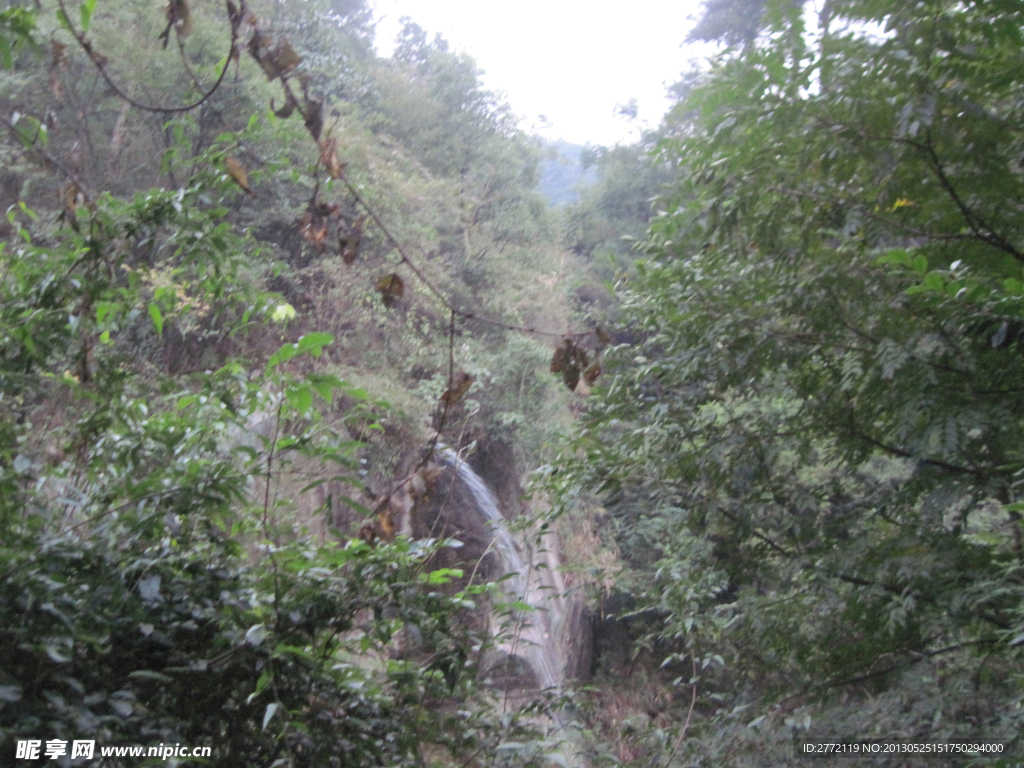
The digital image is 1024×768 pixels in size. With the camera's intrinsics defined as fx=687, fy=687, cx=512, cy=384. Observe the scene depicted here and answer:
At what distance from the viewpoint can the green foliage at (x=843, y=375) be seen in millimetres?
2340

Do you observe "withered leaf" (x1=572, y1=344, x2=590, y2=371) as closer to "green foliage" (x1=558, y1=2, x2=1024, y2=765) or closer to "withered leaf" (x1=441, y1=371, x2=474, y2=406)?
"withered leaf" (x1=441, y1=371, x2=474, y2=406)

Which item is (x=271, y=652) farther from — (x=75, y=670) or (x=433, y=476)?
(x=433, y=476)

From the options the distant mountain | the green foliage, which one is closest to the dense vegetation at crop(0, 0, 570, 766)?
the green foliage

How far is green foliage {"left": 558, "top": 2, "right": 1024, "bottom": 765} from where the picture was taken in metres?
2.34

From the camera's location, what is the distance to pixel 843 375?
2.55 meters

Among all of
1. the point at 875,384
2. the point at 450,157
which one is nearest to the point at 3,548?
the point at 875,384

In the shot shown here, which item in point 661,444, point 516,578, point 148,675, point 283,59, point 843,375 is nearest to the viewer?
point 148,675

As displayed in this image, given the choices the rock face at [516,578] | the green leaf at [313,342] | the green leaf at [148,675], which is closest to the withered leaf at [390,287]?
the green leaf at [313,342]

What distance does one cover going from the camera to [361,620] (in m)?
2.37

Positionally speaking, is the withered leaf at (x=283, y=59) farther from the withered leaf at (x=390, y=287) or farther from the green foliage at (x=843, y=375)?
the green foliage at (x=843, y=375)

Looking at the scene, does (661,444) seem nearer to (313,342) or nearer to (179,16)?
(313,342)

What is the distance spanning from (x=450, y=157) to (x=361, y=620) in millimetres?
10676

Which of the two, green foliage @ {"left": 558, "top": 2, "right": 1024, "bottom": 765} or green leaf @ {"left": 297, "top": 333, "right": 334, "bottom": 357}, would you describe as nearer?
green leaf @ {"left": 297, "top": 333, "right": 334, "bottom": 357}

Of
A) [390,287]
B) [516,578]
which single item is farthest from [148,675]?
[516,578]
